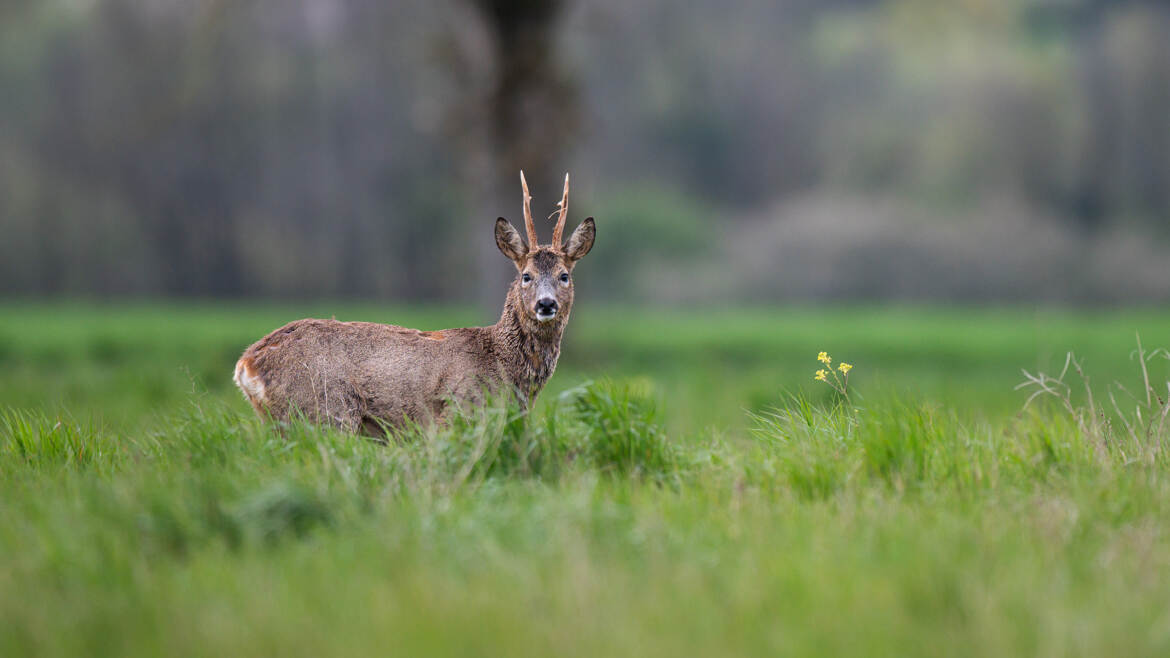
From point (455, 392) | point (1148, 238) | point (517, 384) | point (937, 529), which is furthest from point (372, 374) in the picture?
point (1148, 238)

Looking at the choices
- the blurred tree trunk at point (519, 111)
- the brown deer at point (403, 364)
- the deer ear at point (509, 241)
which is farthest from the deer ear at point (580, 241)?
the blurred tree trunk at point (519, 111)

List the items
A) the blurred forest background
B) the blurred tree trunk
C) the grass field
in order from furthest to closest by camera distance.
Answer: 1. the blurred forest background
2. the blurred tree trunk
3. the grass field

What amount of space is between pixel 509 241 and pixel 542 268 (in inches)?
10.2

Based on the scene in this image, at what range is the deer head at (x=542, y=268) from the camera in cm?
555

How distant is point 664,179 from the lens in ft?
109

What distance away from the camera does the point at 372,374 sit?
5.28m

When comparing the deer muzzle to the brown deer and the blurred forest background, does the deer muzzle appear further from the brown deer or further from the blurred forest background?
the blurred forest background

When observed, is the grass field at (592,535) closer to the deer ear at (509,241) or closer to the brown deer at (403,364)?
the brown deer at (403,364)

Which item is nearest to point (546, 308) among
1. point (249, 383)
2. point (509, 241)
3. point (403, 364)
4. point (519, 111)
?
point (509, 241)

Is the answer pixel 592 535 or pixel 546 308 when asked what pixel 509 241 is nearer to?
pixel 546 308

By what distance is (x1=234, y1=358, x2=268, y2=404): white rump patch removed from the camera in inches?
204

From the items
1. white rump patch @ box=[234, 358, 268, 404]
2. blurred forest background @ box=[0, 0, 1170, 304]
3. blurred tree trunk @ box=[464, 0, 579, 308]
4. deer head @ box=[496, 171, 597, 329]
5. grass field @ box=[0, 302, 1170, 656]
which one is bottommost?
grass field @ box=[0, 302, 1170, 656]

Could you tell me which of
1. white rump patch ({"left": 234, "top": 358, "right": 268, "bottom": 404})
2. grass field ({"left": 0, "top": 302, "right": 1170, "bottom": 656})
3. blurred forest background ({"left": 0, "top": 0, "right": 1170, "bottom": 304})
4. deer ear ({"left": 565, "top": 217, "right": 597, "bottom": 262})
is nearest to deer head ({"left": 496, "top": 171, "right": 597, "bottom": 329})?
deer ear ({"left": 565, "top": 217, "right": 597, "bottom": 262})

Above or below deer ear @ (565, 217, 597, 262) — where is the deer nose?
below
